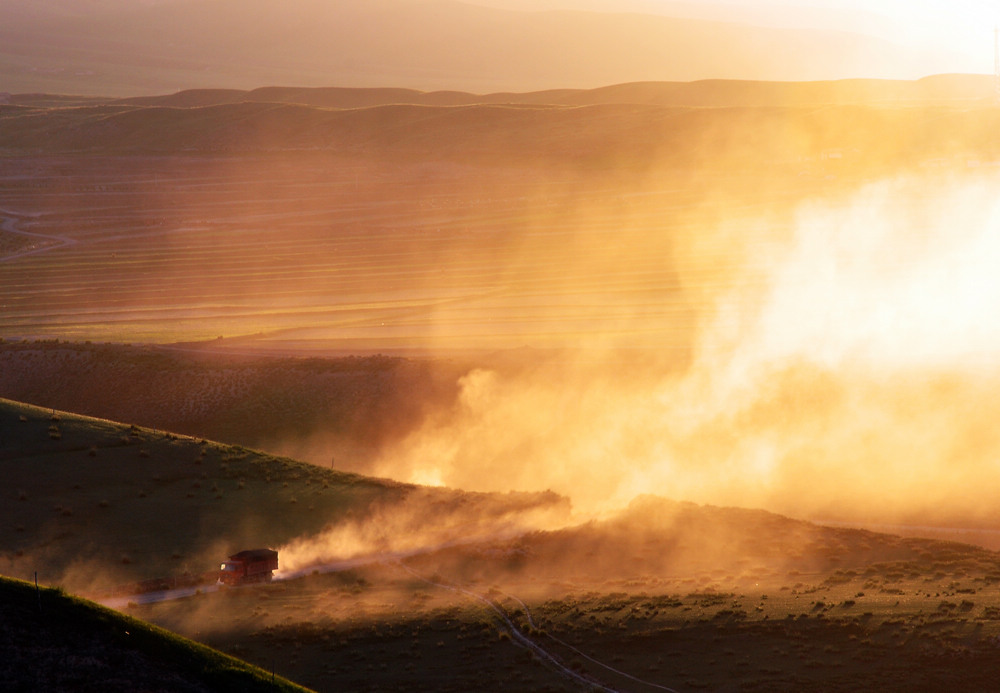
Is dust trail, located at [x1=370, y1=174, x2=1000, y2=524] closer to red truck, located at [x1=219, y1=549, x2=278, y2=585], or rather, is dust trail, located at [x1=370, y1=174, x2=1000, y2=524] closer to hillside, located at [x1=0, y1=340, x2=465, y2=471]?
hillside, located at [x1=0, y1=340, x2=465, y2=471]

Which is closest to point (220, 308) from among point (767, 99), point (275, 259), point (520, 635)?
point (275, 259)

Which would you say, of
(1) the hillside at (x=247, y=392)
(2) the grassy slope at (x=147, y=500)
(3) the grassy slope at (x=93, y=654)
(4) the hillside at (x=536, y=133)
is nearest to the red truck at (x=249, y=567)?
(2) the grassy slope at (x=147, y=500)

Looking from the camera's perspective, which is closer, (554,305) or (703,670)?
(703,670)

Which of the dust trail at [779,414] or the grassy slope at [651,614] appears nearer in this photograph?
the grassy slope at [651,614]

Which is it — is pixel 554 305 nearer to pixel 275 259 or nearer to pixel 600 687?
pixel 275 259

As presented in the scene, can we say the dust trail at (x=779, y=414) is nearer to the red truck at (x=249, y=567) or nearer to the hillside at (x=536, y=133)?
the red truck at (x=249, y=567)
